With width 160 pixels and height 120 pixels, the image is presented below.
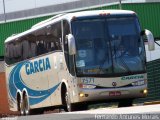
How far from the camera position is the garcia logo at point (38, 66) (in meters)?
22.3

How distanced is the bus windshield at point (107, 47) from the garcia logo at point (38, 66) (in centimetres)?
283

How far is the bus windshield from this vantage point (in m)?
19.4

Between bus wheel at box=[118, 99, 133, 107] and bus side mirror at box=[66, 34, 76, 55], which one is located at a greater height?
bus side mirror at box=[66, 34, 76, 55]

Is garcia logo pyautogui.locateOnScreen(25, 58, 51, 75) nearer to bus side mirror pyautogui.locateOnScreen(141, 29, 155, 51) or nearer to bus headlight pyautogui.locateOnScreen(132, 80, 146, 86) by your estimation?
bus headlight pyautogui.locateOnScreen(132, 80, 146, 86)

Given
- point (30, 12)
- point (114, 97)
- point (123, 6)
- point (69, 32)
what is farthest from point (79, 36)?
point (30, 12)

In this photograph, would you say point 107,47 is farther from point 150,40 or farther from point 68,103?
point 68,103

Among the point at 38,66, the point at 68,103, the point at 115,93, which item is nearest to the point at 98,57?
the point at 115,93

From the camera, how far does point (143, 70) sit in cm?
1984

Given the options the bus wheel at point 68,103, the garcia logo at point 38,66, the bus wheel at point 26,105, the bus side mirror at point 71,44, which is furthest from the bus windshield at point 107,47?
the bus wheel at point 26,105

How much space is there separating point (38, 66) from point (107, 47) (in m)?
4.44

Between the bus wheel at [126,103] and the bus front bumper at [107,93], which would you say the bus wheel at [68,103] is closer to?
the bus front bumper at [107,93]

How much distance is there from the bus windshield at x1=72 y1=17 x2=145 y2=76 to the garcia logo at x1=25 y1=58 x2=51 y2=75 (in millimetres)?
2831

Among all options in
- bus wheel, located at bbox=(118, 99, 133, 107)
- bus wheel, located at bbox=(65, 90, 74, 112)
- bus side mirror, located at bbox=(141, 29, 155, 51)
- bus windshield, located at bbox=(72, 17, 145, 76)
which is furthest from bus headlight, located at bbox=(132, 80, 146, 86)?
bus wheel, located at bbox=(65, 90, 74, 112)

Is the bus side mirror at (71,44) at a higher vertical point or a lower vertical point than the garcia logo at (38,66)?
higher
